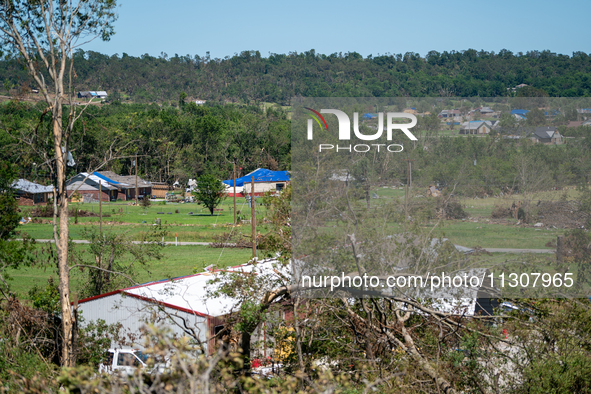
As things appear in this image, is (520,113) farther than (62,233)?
No

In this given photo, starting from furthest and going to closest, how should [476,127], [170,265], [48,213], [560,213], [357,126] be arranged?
[48,213] < [170,265] < [476,127] < [357,126] < [560,213]

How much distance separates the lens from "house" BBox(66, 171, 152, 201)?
197ft

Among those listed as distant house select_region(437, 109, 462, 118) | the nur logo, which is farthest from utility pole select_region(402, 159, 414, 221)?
distant house select_region(437, 109, 462, 118)

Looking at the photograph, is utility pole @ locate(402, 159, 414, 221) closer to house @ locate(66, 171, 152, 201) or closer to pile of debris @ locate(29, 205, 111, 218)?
pile of debris @ locate(29, 205, 111, 218)

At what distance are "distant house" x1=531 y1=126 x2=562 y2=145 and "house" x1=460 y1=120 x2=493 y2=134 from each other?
24.0 inches

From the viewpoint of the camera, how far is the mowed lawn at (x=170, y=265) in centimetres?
2220

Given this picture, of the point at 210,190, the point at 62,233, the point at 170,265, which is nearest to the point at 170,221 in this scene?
the point at 210,190

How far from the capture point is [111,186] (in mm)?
60938

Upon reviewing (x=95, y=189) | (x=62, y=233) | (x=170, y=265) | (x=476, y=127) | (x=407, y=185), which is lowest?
(x=170, y=265)

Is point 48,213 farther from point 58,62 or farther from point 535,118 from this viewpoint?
point 535,118

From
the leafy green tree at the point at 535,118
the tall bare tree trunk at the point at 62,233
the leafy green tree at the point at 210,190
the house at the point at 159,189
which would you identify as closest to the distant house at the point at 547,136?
the leafy green tree at the point at 535,118

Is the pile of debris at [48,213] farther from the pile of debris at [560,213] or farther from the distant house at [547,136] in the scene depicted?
the pile of debris at [560,213]

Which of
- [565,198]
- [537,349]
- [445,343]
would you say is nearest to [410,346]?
[445,343]

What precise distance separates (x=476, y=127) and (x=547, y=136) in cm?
95
